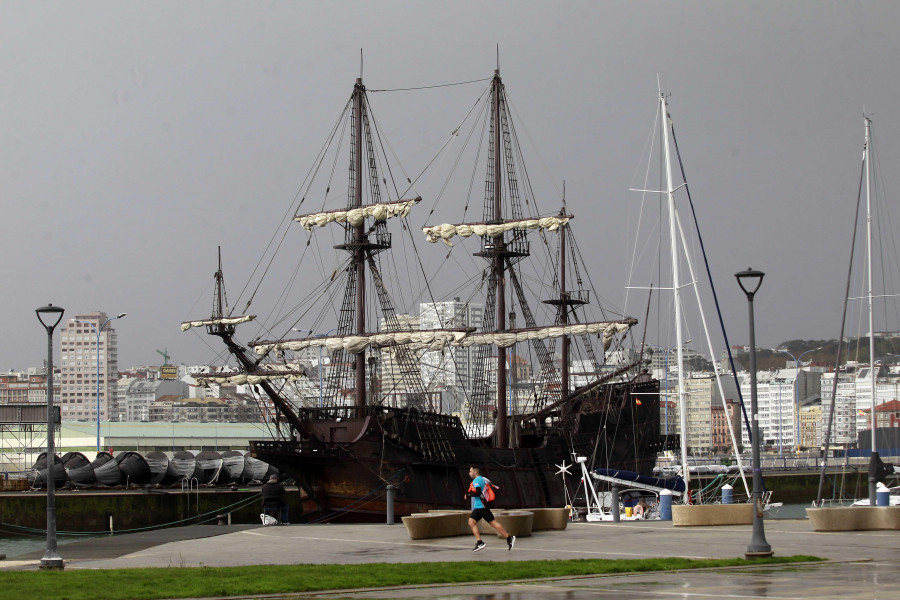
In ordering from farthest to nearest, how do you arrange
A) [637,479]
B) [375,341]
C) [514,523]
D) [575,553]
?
[375,341] < [637,479] < [514,523] < [575,553]

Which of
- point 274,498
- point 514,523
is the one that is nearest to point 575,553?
point 514,523

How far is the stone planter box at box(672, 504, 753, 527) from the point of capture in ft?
81.7

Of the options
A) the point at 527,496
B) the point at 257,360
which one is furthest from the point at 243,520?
the point at 527,496

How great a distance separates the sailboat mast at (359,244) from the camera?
163ft

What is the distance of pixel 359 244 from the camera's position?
5072 centimetres

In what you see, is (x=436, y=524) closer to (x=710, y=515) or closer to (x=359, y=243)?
(x=710, y=515)

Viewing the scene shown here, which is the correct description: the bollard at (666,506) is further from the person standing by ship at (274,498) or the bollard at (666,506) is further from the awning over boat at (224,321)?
the awning over boat at (224,321)

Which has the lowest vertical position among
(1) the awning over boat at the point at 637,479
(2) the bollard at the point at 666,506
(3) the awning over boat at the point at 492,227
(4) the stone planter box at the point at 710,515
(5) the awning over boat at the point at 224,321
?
(1) the awning over boat at the point at 637,479

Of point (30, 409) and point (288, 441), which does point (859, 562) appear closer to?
point (288, 441)

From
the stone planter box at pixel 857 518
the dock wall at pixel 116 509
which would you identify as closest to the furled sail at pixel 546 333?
the dock wall at pixel 116 509

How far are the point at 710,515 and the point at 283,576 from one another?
12.3m

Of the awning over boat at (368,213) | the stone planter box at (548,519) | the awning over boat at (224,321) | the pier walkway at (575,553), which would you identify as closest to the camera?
the pier walkway at (575,553)

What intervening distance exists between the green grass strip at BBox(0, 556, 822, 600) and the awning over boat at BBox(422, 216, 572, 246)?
38.5 m

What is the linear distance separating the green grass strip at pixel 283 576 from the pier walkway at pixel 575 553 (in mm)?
565
